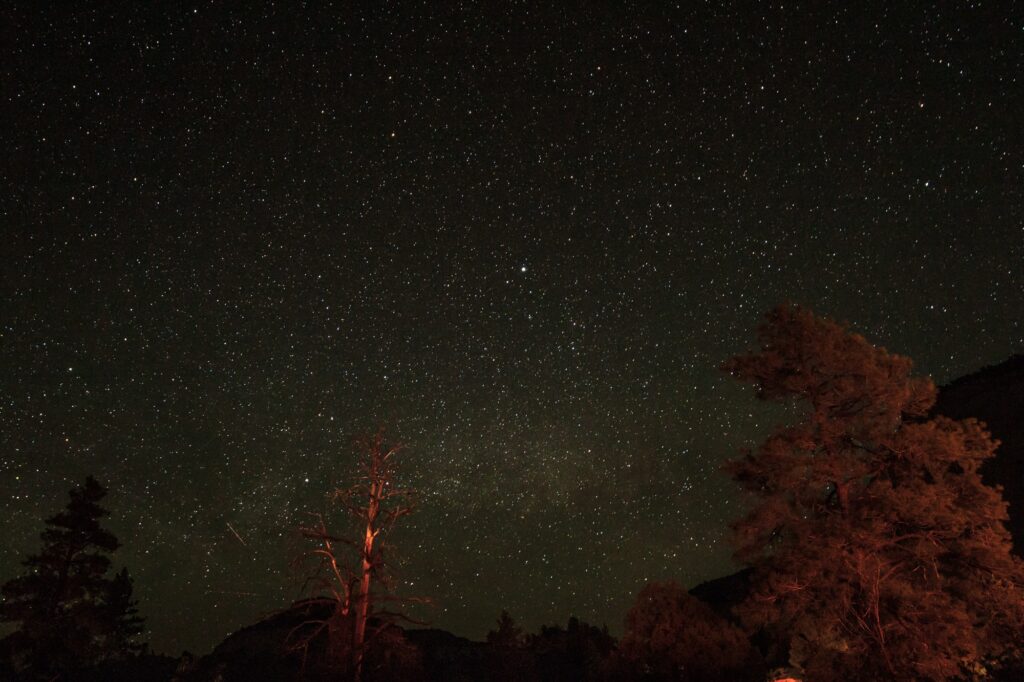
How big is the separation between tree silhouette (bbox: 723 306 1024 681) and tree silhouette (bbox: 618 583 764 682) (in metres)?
2.20

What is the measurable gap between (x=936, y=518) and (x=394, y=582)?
11.0m

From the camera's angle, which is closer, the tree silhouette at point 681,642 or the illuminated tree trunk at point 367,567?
the illuminated tree trunk at point 367,567

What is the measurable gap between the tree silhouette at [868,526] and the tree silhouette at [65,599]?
22428 mm

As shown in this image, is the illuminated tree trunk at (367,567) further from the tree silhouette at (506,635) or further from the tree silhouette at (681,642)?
the tree silhouette at (506,635)

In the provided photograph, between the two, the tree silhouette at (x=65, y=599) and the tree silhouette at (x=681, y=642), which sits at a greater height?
the tree silhouette at (x=65, y=599)

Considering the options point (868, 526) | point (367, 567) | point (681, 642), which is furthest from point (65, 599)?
point (868, 526)

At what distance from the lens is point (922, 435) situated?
14016mm

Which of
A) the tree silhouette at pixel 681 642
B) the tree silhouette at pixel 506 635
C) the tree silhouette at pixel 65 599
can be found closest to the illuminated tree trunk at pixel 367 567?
the tree silhouette at pixel 681 642

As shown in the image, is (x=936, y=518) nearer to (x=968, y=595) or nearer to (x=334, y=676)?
(x=968, y=595)

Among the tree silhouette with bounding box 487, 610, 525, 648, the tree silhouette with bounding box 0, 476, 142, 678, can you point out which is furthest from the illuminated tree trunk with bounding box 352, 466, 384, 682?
the tree silhouette with bounding box 487, 610, 525, 648

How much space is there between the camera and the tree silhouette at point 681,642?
17.3 m

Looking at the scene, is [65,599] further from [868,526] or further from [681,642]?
[868,526]

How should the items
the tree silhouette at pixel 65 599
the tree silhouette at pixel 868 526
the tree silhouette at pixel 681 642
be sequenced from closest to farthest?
the tree silhouette at pixel 868 526
the tree silhouette at pixel 681 642
the tree silhouette at pixel 65 599

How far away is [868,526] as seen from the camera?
1401 cm
